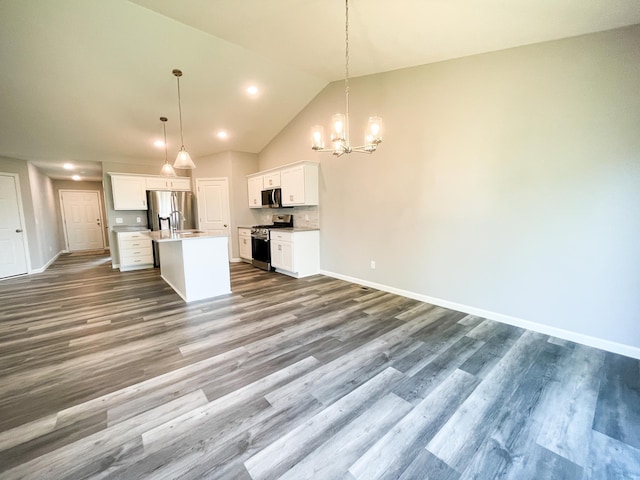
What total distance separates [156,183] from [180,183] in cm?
56

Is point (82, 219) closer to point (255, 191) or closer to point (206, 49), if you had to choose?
point (255, 191)

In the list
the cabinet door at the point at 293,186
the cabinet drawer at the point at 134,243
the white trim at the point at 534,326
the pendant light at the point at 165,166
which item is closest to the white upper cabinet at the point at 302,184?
the cabinet door at the point at 293,186

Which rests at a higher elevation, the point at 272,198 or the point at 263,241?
the point at 272,198

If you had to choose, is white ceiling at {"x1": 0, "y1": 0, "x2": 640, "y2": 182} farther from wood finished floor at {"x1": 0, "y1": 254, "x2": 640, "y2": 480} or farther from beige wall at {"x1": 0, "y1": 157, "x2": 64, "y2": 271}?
wood finished floor at {"x1": 0, "y1": 254, "x2": 640, "y2": 480}

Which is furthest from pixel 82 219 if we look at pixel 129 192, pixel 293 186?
pixel 293 186

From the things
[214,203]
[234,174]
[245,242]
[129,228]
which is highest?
[234,174]

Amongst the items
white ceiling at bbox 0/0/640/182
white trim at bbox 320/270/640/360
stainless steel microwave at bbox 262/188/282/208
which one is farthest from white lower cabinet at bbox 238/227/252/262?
white trim at bbox 320/270/640/360

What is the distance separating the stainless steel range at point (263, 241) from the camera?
18.7 ft

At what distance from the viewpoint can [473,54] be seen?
3.04 m

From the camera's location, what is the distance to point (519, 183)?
2820 millimetres

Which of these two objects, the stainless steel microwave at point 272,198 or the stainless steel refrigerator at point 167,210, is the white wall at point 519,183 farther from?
the stainless steel refrigerator at point 167,210

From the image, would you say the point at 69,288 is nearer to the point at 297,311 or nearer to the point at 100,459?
the point at 297,311

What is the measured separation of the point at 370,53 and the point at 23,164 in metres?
7.55

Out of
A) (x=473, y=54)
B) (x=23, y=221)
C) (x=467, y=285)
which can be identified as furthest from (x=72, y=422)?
(x=23, y=221)
